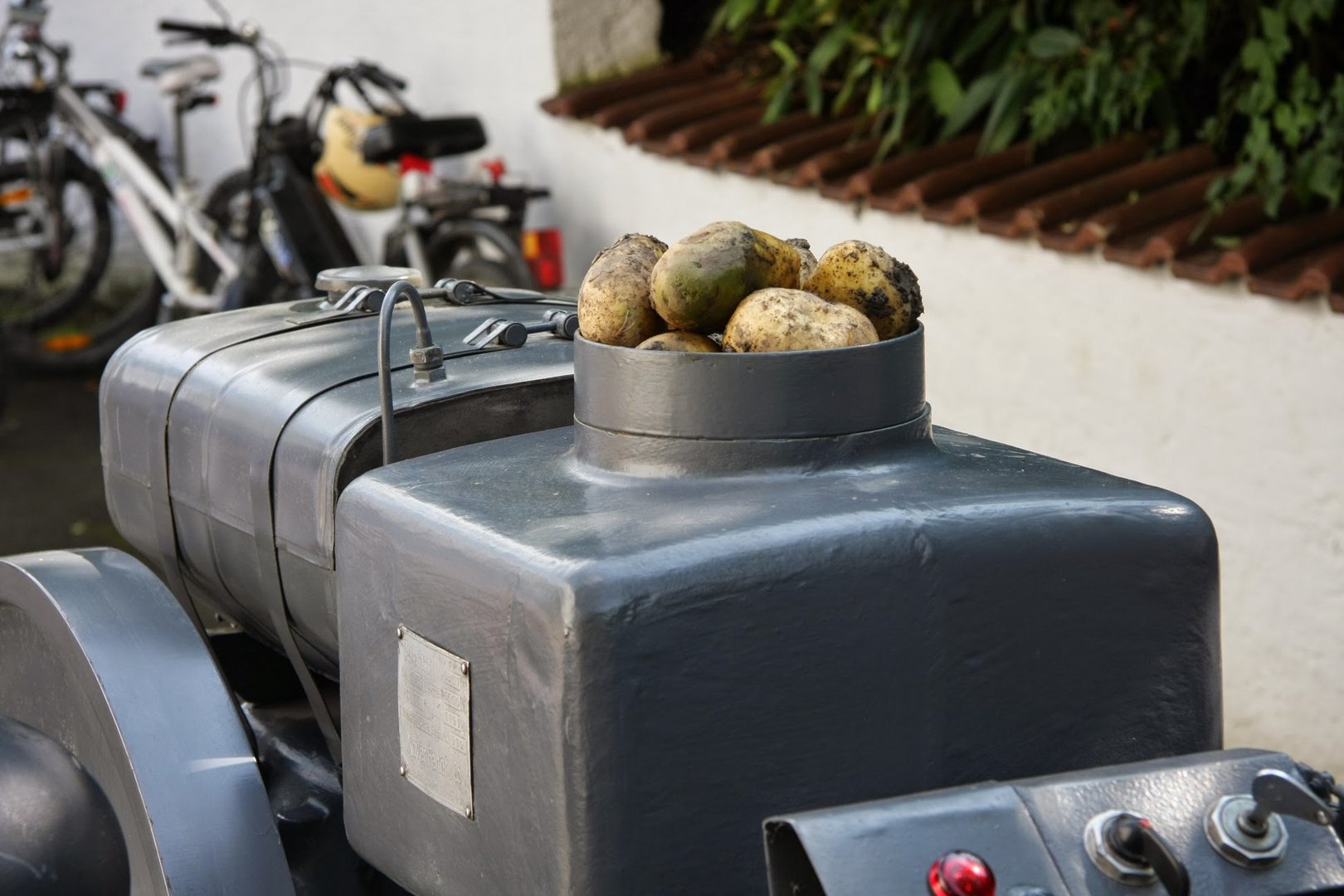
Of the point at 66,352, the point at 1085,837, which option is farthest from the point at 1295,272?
the point at 66,352

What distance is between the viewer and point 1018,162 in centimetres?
414

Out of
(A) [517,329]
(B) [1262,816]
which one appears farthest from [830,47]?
(B) [1262,816]

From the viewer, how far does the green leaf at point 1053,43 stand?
13.3ft

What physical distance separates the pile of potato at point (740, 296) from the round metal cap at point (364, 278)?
0.57 meters

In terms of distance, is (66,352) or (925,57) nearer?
(925,57)

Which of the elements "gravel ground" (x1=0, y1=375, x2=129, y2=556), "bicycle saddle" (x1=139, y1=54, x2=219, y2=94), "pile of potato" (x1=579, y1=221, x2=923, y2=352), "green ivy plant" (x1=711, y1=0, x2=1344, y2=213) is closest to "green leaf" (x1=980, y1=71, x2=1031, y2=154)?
"green ivy plant" (x1=711, y1=0, x2=1344, y2=213)

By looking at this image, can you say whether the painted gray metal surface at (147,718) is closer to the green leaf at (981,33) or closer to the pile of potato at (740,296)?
the pile of potato at (740,296)

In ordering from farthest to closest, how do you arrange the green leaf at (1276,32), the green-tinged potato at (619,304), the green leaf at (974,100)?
the green leaf at (974,100), the green leaf at (1276,32), the green-tinged potato at (619,304)

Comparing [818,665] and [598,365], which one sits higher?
[598,365]

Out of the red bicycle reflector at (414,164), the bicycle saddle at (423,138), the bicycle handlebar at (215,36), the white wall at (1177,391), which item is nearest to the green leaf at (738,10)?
the white wall at (1177,391)

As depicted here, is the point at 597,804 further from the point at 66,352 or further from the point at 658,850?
the point at 66,352

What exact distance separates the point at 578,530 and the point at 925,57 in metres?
3.31

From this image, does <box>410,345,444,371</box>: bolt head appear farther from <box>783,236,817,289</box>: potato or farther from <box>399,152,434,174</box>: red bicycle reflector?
<box>399,152,434,174</box>: red bicycle reflector

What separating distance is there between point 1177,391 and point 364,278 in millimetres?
2089
